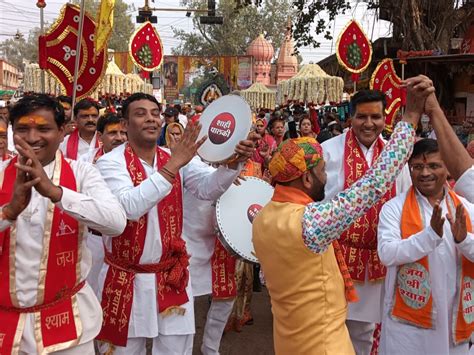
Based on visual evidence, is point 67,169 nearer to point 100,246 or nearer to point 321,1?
point 100,246

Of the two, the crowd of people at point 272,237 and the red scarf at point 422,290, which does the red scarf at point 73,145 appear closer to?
the crowd of people at point 272,237

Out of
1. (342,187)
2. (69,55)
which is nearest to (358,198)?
(342,187)

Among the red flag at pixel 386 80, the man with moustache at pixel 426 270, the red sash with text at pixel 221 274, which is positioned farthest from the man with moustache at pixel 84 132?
the red flag at pixel 386 80

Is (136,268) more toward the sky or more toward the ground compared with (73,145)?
more toward the ground

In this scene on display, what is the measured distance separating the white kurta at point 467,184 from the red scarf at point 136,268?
155cm

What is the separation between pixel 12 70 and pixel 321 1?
77.1 m

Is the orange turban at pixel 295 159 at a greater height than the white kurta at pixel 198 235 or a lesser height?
greater

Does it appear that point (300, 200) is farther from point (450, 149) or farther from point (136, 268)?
point (136, 268)

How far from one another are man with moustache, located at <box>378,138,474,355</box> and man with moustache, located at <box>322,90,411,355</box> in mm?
723

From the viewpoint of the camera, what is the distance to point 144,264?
3.13 meters

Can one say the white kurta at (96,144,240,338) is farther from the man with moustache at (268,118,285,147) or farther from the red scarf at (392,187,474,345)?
the man with moustache at (268,118,285,147)

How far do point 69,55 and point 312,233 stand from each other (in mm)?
4745

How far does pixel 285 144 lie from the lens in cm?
244

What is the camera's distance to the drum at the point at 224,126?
338 cm
